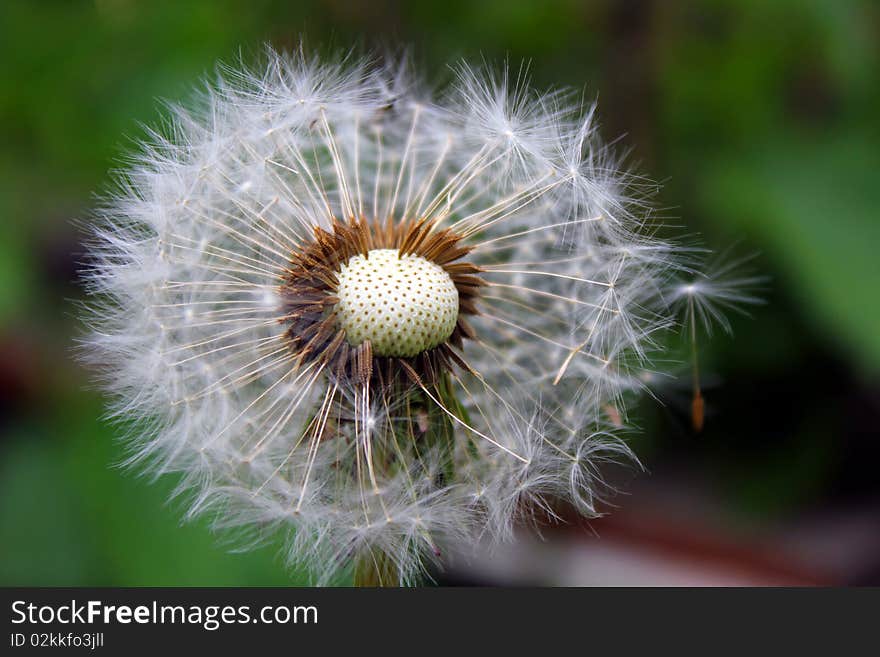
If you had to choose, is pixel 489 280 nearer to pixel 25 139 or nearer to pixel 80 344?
pixel 80 344

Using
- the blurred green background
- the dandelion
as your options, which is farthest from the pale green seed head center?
the blurred green background

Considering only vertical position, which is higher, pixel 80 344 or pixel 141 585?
pixel 80 344

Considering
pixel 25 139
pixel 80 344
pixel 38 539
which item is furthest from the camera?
pixel 25 139

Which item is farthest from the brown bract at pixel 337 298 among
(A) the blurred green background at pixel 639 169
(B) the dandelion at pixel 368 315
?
(A) the blurred green background at pixel 639 169

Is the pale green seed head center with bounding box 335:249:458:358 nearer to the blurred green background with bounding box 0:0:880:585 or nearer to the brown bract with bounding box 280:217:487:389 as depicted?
the brown bract with bounding box 280:217:487:389

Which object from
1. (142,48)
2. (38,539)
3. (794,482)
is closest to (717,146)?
(794,482)

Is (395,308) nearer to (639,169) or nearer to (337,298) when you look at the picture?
(337,298)

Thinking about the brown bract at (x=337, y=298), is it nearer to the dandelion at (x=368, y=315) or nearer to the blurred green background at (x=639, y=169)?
the dandelion at (x=368, y=315)
